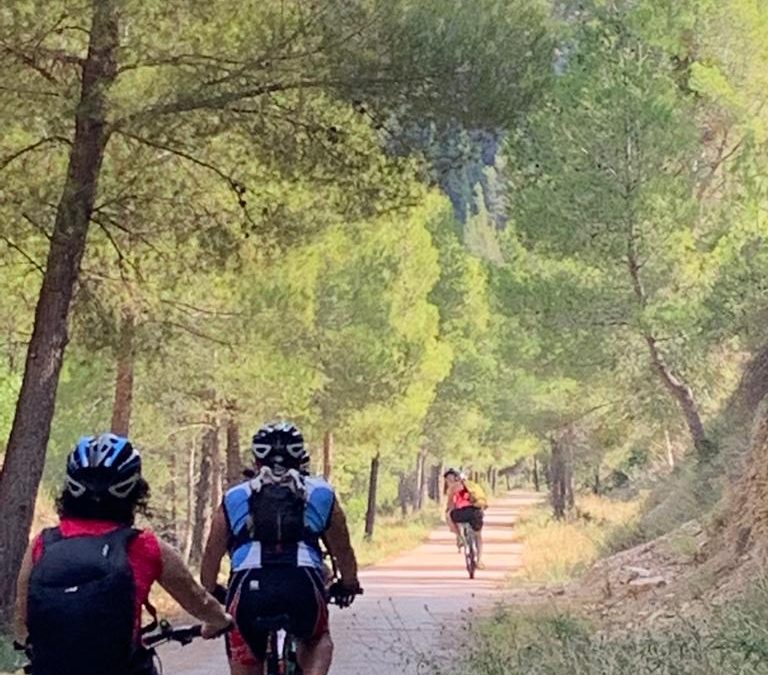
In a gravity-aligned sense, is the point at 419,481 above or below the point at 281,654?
above

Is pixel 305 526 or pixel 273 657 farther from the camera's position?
pixel 305 526

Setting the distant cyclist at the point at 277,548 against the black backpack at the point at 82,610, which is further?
the distant cyclist at the point at 277,548

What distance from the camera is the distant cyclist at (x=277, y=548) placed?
5.98m

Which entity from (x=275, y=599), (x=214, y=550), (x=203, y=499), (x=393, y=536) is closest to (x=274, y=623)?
(x=275, y=599)

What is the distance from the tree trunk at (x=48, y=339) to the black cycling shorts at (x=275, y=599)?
7897 millimetres

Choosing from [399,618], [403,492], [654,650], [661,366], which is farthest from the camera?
[403,492]

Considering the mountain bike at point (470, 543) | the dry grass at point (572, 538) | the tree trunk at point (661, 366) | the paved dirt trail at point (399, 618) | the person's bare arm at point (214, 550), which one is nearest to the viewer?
the person's bare arm at point (214, 550)

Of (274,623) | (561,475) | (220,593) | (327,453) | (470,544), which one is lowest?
(274,623)

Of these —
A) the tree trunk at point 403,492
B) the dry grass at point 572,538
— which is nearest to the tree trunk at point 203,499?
the dry grass at point 572,538

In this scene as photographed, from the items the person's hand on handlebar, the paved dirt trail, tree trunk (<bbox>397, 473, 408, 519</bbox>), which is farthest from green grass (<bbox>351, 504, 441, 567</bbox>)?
the person's hand on handlebar

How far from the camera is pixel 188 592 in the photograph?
193 inches

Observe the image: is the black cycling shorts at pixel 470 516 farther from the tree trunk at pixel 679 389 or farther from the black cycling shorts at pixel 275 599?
the black cycling shorts at pixel 275 599

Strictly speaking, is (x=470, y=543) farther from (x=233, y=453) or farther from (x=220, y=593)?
(x=220, y=593)

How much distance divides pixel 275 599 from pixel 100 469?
143 centimetres
